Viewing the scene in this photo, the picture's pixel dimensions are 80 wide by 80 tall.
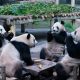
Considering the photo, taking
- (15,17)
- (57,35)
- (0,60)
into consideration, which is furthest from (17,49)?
(15,17)

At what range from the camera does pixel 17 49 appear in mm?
4086

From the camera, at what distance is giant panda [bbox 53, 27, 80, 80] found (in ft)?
13.1

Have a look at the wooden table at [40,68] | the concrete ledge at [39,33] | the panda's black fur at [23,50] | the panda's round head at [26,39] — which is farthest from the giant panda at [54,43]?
the concrete ledge at [39,33]

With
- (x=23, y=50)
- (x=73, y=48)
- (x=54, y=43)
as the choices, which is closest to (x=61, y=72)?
(x=73, y=48)

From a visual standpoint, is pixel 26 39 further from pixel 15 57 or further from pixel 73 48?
pixel 73 48

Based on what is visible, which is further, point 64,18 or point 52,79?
point 64,18

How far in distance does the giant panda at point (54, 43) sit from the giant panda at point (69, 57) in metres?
0.75

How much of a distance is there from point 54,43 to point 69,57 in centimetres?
108

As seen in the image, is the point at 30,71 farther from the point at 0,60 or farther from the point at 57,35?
the point at 57,35

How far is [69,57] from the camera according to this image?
409cm

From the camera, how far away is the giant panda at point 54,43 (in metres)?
4.98

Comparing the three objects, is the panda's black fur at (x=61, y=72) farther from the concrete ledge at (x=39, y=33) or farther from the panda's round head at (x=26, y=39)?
the concrete ledge at (x=39, y=33)

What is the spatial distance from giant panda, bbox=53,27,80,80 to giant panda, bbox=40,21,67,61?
75 centimetres

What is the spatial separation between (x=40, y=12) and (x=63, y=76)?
4422mm
